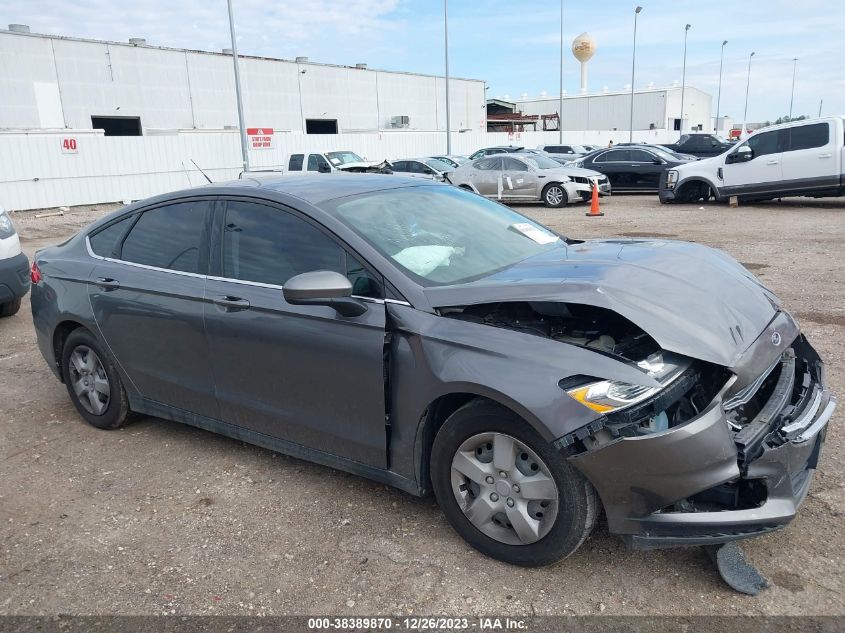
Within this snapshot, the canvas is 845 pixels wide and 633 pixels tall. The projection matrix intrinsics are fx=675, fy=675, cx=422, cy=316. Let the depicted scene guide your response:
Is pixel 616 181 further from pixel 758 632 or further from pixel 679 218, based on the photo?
pixel 758 632

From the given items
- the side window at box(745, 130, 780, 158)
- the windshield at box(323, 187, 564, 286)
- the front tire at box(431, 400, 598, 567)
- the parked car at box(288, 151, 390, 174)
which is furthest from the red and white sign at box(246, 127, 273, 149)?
the front tire at box(431, 400, 598, 567)

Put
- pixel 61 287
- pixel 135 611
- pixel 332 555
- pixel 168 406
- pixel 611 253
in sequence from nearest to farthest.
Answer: pixel 135 611 → pixel 332 555 → pixel 611 253 → pixel 168 406 → pixel 61 287

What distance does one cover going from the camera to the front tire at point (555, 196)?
17656 millimetres

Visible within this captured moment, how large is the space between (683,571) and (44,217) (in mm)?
21774

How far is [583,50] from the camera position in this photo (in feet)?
259

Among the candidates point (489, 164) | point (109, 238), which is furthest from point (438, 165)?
point (109, 238)

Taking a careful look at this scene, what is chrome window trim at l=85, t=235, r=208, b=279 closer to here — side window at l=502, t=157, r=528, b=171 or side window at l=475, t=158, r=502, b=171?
side window at l=502, t=157, r=528, b=171

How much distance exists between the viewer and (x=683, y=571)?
2.77 meters

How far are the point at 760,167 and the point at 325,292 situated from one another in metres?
14.8

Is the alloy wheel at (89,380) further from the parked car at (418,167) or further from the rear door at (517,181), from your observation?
the parked car at (418,167)

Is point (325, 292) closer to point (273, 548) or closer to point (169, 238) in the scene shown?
point (273, 548)

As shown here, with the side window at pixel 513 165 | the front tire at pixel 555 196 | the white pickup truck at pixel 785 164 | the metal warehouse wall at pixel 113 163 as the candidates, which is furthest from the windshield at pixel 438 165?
the white pickup truck at pixel 785 164

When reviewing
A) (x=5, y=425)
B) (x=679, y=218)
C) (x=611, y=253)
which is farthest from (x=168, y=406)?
(x=679, y=218)

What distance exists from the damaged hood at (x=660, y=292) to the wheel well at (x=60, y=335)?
2.87 meters
